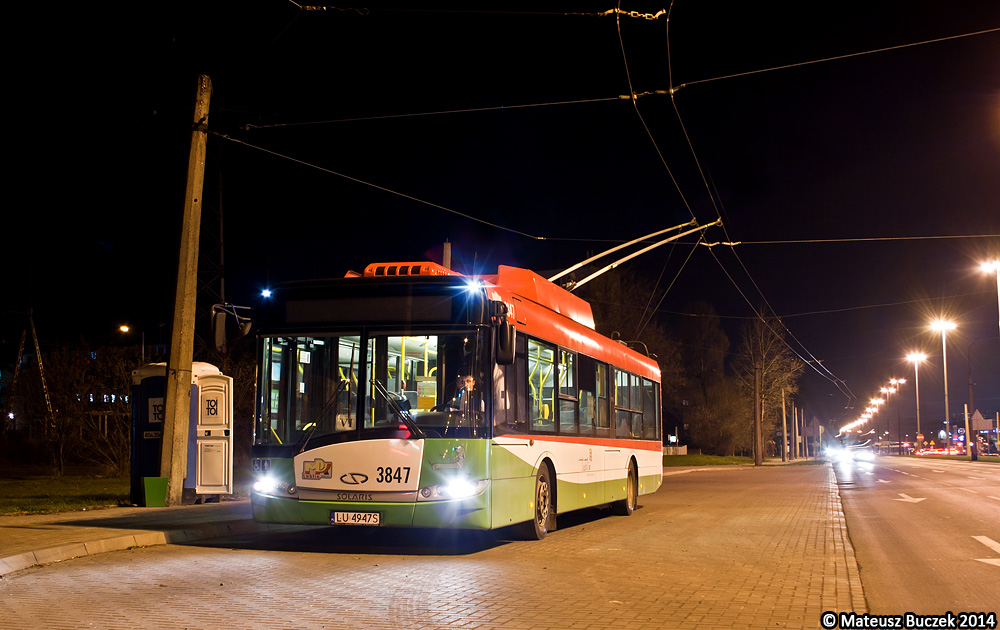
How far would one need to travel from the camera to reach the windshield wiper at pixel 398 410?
10922 millimetres

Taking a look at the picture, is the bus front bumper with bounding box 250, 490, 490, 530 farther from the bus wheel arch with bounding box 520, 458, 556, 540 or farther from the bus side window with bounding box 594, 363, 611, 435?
the bus side window with bounding box 594, 363, 611, 435

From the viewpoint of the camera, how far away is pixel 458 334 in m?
11.2

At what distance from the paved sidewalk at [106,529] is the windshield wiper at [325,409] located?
2614 mm

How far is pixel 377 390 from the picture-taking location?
11.1 metres

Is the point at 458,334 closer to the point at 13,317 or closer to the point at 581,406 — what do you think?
the point at 581,406

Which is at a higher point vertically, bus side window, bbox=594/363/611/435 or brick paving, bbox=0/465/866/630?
bus side window, bbox=594/363/611/435

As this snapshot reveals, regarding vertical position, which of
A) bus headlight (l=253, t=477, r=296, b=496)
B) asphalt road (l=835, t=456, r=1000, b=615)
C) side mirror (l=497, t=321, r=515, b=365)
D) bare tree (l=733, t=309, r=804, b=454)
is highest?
bare tree (l=733, t=309, r=804, b=454)

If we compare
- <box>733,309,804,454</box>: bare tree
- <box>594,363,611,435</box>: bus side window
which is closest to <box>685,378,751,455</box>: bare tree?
<box>733,309,804,454</box>: bare tree

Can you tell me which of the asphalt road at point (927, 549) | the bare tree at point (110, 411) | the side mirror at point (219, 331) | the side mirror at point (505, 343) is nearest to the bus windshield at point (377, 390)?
the side mirror at point (505, 343)

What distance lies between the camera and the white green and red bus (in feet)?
35.7

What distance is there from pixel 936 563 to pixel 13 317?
168ft

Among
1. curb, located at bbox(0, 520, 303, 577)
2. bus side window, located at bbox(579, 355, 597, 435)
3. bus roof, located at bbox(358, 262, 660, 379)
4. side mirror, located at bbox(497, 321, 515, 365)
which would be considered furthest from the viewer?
bus side window, located at bbox(579, 355, 597, 435)

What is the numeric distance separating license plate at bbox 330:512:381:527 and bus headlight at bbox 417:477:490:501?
0.61 metres

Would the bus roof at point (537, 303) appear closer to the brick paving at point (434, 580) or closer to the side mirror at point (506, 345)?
the side mirror at point (506, 345)
